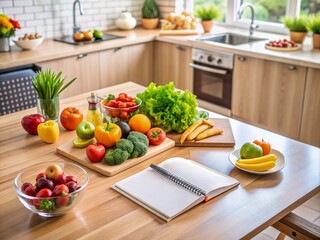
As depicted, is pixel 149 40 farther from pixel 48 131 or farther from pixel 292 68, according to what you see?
pixel 48 131

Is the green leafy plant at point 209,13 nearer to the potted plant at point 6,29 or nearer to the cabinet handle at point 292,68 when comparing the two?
the cabinet handle at point 292,68

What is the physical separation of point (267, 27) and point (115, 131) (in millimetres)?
3186

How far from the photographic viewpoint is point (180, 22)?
4742 mm

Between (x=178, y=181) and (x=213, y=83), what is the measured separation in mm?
2618

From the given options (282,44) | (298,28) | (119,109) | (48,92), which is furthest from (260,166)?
(298,28)

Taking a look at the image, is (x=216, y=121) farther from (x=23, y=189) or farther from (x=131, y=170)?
(x=23, y=189)

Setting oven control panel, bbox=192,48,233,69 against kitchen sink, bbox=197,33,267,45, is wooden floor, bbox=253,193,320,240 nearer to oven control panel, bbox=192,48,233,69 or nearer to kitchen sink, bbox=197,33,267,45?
oven control panel, bbox=192,48,233,69

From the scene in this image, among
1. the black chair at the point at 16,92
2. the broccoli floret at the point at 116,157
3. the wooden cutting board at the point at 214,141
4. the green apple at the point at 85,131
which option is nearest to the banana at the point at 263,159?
the wooden cutting board at the point at 214,141

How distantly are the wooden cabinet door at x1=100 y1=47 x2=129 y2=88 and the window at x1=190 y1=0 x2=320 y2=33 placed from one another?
125 centimetres

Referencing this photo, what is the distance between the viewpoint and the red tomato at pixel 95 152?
76.8 inches

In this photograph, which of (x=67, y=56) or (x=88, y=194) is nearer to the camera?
(x=88, y=194)

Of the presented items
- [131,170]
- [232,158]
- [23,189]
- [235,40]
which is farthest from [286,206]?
[235,40]

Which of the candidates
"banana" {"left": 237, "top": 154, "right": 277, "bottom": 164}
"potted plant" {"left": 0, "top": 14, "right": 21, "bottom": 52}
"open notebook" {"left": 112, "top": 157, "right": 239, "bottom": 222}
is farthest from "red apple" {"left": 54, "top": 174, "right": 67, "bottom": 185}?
"potted plant" {"left": 0, "top": 14, "right": 21, "bottom": 52}

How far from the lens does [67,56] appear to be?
4.02 meters
